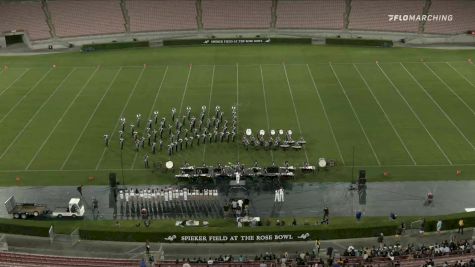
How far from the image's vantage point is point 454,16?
64.3m

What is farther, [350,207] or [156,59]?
[156,59]

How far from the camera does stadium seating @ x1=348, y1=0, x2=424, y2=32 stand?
64.8 metres

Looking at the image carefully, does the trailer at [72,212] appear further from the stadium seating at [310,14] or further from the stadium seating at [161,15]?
the stadium seating at [310,14]

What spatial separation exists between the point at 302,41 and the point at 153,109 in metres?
25.2

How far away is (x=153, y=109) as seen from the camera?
42.6 metres

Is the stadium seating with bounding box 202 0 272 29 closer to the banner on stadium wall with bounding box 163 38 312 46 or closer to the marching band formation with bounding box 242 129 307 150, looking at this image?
the banner on stadium wall with bounding box 163 38 312 46

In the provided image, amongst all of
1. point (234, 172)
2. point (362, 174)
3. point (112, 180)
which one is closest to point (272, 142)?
point (234, 172)

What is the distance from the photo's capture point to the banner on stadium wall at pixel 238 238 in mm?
26500

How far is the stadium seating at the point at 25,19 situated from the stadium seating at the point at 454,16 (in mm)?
43221

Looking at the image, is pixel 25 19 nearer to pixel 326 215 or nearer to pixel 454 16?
pixel 454 16

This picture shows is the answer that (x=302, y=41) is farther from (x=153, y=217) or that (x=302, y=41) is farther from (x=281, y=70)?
(x=153, y=217)

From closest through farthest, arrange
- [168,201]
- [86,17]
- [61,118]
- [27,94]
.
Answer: [168,201]
[61,118]
[27,94]
[86,17]

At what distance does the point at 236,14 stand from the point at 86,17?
17.4 metres

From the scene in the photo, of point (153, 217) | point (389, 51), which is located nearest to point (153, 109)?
point (153, 217)
